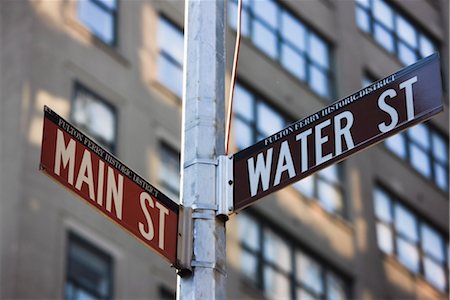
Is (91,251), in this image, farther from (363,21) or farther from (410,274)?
(363,21)

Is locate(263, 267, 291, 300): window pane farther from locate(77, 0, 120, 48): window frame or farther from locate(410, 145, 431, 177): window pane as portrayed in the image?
locate(410, 145, 431, 177): window pane

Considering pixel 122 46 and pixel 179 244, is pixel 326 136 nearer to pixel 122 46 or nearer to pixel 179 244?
pixel 179 244

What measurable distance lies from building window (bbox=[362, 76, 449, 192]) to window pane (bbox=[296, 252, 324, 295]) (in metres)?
4.89

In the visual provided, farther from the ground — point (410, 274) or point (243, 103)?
point (243, 103)

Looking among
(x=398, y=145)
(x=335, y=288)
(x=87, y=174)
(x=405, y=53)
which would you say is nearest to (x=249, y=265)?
(x=335, y=288)

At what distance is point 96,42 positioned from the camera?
24078 millimetres

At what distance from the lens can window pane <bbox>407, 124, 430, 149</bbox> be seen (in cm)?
3159

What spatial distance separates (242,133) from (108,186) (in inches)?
843

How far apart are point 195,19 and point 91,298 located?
16100 millimetres

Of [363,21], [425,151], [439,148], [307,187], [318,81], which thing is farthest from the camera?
[439,148]

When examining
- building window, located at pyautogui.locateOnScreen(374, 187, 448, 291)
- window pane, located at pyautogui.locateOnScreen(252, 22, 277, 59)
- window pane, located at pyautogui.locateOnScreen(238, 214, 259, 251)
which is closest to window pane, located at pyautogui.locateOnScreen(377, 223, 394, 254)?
building window, located at pyautogui.locateOnScreen(374, 187, 448, 291)

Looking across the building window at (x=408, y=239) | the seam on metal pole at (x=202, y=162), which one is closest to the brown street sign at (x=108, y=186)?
the seam on metal pole at (x=202, y=162)

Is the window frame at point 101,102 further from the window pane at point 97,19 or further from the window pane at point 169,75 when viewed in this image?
the window pane at point 169,75

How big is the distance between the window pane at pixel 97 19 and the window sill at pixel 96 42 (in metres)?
0.23
